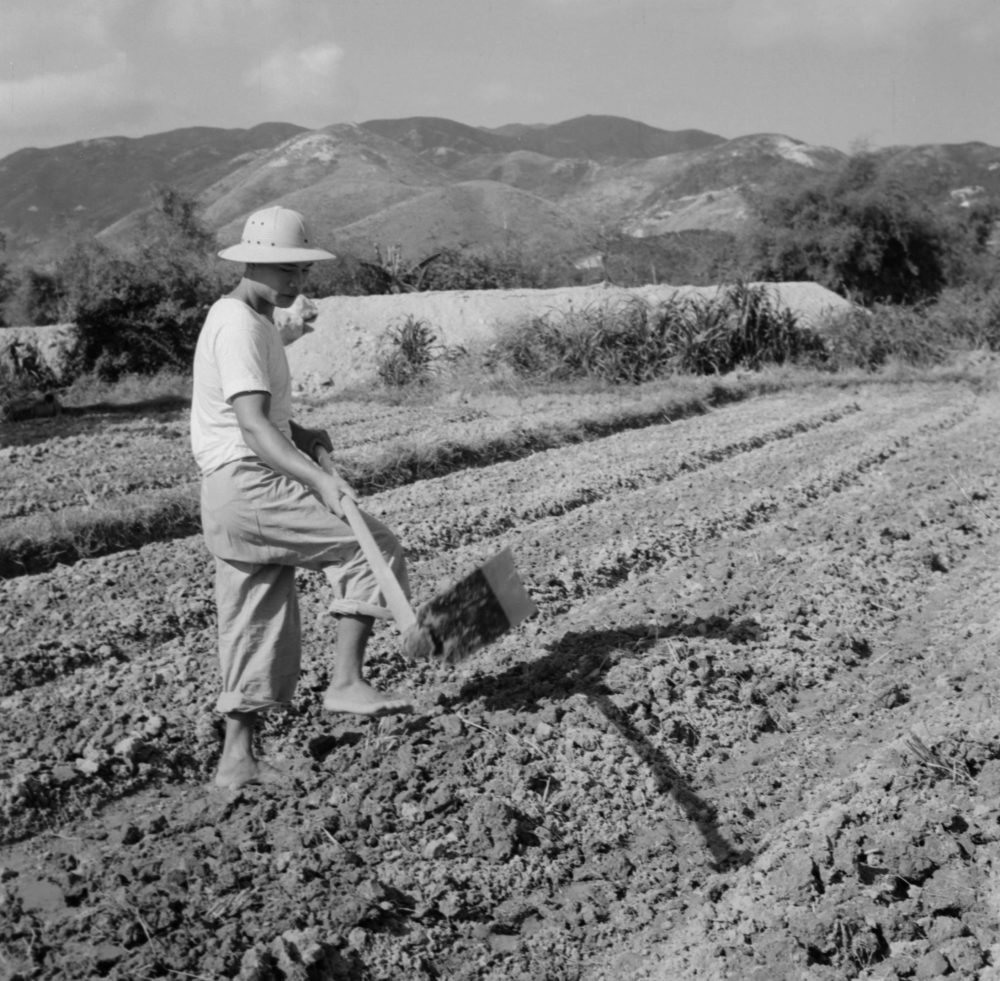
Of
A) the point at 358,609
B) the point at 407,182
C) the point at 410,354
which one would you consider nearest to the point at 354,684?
the point at 358,609

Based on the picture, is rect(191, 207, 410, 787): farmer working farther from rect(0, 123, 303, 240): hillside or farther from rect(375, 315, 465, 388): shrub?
rect(0, 123, 303, 240): hillside

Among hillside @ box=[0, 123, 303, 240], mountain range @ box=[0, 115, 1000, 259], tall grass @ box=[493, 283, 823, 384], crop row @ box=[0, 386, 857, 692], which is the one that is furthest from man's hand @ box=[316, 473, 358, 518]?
hillside @ box=[0, 123, 303, 240]

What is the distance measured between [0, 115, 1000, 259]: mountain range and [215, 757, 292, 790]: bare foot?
3662cm

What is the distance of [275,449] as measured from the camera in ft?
10.6

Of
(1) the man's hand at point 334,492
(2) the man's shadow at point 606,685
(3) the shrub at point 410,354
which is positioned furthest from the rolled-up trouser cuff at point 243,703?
(3) the shrub at point 410,354

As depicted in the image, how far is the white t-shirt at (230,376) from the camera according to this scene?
322 cm

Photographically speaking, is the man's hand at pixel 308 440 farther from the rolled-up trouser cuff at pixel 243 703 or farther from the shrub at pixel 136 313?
the shrub at pixel 136 313

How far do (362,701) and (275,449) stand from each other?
0.89 metres

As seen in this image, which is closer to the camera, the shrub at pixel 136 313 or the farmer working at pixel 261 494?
the farmer working at pixel 261 494

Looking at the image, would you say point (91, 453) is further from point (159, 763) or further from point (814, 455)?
point (159, 763)

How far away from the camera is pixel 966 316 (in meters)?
15.1

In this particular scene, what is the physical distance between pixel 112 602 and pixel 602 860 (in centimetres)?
284

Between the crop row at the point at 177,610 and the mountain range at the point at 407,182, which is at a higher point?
the mountain range at the point at 407,182

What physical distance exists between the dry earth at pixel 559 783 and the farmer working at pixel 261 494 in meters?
0.45
